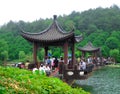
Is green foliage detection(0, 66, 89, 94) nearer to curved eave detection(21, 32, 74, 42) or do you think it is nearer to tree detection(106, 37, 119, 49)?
curved eave detection(21, 32, 74, 42)

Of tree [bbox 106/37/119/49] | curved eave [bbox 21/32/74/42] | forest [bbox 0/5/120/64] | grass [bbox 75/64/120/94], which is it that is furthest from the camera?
tree [bbox 106/37/119/49]

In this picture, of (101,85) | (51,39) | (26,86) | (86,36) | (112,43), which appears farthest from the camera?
(86,36)

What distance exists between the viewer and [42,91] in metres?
5.65

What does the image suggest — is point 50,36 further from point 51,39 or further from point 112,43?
point 112,43

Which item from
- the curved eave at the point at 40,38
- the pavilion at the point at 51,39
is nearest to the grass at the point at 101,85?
the pavilion at the point at 51,39

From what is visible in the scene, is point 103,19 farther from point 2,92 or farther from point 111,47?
point 2,92

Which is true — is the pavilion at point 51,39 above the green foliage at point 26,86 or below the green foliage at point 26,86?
above

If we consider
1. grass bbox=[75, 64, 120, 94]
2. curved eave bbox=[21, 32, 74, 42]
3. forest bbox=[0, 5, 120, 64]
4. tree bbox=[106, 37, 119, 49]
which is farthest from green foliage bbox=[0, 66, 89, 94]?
tree bbox=[106, 37, 119, 49]

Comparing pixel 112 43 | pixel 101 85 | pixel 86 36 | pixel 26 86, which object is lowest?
pixel 101 85

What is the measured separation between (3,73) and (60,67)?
12.1 meters

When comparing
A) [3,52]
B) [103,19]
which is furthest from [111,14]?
[3,52]

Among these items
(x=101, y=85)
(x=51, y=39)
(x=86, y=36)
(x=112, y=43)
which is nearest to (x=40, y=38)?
(x=51, y=39)

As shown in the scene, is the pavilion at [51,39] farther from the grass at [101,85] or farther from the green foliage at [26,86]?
the green foliage at [26,86]

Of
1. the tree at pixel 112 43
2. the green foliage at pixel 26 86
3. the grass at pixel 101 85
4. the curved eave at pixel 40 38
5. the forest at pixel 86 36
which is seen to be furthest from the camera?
the tree at pixel 112 43
